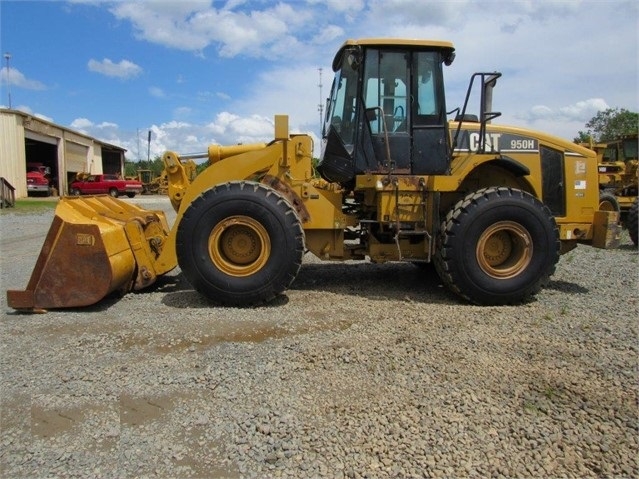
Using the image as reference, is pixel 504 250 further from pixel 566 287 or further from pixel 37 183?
pixel 37 183

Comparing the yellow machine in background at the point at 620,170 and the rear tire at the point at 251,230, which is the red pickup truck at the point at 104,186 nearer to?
the yellow machine in background at the point at 620,170

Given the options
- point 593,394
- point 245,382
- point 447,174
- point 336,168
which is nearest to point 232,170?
point 336,168

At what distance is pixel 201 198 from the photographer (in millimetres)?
5336

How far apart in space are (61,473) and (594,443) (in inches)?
108

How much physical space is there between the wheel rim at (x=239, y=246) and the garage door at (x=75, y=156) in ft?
115

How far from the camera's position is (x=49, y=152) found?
3731cm

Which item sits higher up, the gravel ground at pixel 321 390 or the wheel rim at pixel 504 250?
the wheel rim at pixel 504 250

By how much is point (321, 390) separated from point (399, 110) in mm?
3591

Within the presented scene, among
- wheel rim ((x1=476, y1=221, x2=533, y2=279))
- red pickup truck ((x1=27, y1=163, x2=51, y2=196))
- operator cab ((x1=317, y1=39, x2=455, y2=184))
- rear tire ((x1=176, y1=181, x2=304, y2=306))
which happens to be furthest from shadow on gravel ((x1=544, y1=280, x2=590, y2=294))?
red pickup truck ((x1=27, y1=163, x2=51, y2=196))

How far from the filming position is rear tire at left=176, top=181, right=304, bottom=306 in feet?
17.3

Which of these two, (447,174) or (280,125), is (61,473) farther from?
(447,174)

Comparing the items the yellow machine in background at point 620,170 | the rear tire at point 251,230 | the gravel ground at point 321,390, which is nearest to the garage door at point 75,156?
the yellow machine in background at point 620,170

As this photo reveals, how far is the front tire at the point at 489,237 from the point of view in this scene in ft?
17.7

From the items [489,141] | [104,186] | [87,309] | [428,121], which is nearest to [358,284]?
[428,121]
